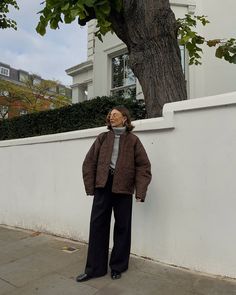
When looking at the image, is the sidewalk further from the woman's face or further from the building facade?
the building facade

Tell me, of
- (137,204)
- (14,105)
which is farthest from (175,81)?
(14,105)

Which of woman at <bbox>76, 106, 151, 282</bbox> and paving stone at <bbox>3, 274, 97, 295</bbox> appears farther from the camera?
woman at <bbox>76, 106, 151, 282</bbox>

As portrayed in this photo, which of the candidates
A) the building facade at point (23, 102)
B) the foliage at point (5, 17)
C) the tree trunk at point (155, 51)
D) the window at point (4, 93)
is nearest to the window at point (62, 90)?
the building facade at point (23, 102)

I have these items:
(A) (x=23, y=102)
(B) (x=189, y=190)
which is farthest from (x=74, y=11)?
(A) (x=23, y=102)

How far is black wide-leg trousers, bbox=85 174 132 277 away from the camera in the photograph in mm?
4461

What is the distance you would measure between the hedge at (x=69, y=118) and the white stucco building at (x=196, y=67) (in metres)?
3.16

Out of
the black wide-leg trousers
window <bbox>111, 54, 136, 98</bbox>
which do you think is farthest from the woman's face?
window <bbox>111, 54, 136, 98</bbox>

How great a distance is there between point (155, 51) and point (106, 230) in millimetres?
2641

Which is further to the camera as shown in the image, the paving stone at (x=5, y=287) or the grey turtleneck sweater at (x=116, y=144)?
the grey turtleneck sweater at (x=116, y=144)

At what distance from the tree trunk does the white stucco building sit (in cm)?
424

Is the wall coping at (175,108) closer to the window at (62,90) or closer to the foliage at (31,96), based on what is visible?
the foliage at (31,96)

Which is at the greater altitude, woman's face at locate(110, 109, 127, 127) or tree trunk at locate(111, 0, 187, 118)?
tree trunk at locate(111, 0, 187, 118)

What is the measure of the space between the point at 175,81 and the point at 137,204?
1863 millimetres

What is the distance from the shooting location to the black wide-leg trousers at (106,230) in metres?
4.46
